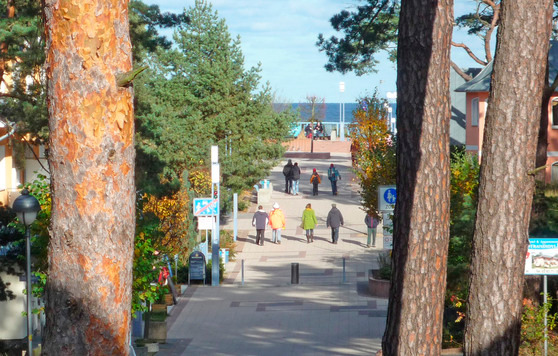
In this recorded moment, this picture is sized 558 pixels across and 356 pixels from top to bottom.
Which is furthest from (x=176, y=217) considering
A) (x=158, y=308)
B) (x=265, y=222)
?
(x=265, y=222)

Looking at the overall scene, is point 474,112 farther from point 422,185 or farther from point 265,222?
point 422,185

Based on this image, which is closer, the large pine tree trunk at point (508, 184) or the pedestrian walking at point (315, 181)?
the large pine tree trunk at point (508, 184)

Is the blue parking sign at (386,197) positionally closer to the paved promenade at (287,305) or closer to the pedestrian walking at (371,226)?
the paved promenade at (287,305)

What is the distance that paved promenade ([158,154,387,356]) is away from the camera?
17375mm

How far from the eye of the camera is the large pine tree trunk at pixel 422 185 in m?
6.99

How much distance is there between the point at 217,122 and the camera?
38.3 meters

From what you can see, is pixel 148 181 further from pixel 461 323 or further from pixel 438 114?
pixel 438 114

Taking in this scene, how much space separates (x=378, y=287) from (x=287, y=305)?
8.53 feet

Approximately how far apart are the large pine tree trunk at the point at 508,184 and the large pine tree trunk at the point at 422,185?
2.35ft

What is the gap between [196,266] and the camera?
25.2 m

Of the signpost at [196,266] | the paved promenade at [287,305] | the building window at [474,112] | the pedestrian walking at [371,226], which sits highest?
the building window at [474,112]

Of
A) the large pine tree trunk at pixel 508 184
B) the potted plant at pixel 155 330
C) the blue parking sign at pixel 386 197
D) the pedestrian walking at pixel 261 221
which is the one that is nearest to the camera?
the large pine tree trunk at pixel 508 184

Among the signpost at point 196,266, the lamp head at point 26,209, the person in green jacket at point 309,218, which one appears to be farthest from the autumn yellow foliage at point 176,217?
the lamp head at point 26,209

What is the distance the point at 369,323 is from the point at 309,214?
12404 millimetres
